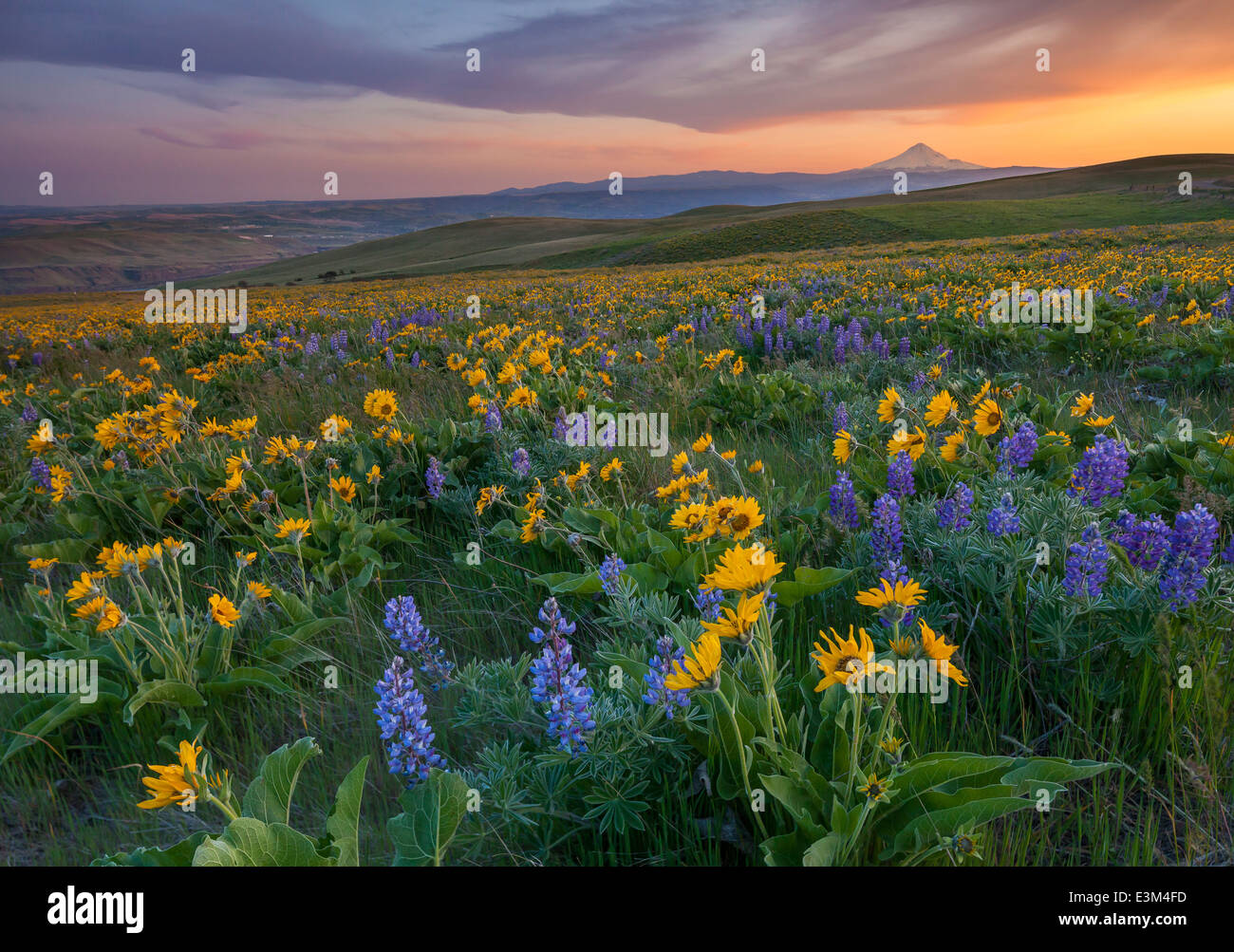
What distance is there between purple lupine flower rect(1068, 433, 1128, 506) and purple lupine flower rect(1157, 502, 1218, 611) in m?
0.49

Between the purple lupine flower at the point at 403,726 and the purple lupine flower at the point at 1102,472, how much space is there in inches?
90.2

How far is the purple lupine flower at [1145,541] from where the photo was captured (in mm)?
1985

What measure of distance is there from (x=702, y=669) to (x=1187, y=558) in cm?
141

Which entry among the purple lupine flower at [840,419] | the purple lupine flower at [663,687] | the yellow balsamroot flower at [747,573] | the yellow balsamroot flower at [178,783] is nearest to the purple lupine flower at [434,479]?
the purple lupine flower at [840,419]

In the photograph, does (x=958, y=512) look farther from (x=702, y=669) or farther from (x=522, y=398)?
(x=522, y=398)

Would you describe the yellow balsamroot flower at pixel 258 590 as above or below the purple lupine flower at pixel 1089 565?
below

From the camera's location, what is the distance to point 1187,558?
1.74m

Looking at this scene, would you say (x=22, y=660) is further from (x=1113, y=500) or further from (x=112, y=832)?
(x=1113, y=500)

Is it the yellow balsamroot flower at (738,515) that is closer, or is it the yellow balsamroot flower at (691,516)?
the yellow balsamroot flower at (738,515)

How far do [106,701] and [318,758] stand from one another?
2.96 ft

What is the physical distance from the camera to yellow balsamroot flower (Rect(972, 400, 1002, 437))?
292 centimetres

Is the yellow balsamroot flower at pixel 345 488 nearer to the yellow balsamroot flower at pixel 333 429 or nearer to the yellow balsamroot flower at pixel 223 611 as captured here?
the yellow balsamroot flower at pixel 333 429

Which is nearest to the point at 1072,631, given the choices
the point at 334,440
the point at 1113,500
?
the point at 1113,500
